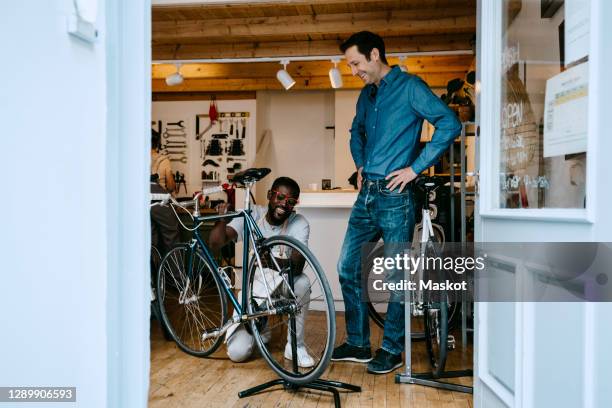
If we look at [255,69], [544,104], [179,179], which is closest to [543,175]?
[544,104]

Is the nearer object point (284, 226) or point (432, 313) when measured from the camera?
point (432, 313)

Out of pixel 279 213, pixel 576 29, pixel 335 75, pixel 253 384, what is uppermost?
pixel 335 75

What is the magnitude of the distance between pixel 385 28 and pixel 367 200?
2557mm

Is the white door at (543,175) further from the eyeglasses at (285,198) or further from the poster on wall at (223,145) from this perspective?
the poster on wall at (223,145)

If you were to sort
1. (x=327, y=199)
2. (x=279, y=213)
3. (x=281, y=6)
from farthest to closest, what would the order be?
(x=281, y=6), (x=327, y=199), (x=279, y=213)

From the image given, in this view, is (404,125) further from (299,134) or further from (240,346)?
(299,134)

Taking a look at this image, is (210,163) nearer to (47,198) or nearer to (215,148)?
(215,148)

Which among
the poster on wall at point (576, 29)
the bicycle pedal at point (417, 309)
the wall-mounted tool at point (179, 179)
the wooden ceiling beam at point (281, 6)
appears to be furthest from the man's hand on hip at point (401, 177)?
the wall-mounted tool at point (179, 179)

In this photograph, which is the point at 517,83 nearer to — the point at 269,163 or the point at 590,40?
the point at 590,40

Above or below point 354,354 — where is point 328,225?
above

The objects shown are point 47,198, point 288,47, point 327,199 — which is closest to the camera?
point 47,198

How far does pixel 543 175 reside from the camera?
1627 millimetres

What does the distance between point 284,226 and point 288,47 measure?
328cm

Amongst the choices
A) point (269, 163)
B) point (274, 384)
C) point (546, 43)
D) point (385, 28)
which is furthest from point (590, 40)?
point (269, 163)
